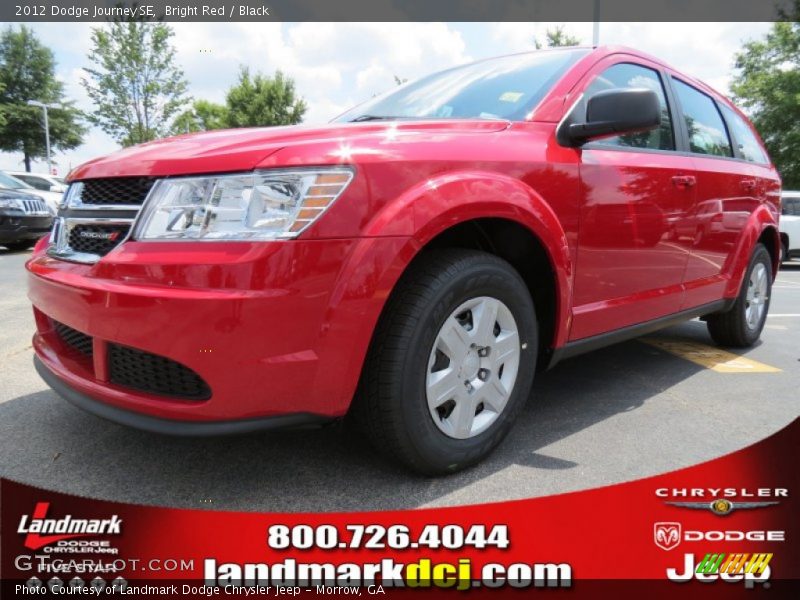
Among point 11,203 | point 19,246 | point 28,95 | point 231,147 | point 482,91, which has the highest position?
point 28,95

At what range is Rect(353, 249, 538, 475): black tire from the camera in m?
1.79

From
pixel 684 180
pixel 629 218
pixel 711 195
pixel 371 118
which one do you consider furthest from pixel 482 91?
pixel 711 195

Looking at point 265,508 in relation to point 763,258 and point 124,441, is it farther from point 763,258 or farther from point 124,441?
point 763,258

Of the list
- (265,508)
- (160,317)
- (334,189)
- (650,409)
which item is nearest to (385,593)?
(265,508)

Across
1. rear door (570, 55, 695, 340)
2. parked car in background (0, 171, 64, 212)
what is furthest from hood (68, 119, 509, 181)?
parked car in background (0, 171, 64, 212)

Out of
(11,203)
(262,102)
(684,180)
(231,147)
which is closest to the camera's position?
(231,147)

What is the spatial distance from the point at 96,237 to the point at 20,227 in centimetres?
898

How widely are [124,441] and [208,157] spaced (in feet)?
3.96

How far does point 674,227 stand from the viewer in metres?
2.88

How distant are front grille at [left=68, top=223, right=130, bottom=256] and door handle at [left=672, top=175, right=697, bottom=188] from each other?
246 centimetres

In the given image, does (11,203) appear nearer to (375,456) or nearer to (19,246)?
(19,246)

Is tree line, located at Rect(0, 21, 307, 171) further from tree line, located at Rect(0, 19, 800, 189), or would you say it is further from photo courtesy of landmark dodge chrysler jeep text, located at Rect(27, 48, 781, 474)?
photo courtesy of landmark dodge chrysler jeep text, located at Rect(27, 48, 781, 474)

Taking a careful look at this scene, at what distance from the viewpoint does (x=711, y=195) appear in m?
3.20

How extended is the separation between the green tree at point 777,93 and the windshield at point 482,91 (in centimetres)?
2447
